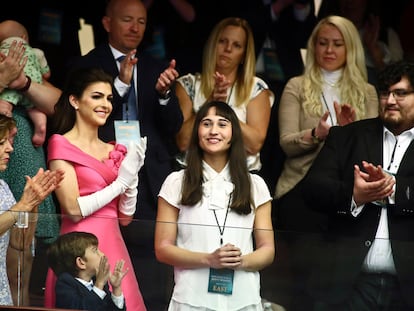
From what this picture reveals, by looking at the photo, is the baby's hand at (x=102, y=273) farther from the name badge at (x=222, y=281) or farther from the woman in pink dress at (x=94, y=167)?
→ the name badge at (x=222, y=281)

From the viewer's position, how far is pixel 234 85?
8.80 m

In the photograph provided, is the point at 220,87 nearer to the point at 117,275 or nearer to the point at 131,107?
the point at 131,107

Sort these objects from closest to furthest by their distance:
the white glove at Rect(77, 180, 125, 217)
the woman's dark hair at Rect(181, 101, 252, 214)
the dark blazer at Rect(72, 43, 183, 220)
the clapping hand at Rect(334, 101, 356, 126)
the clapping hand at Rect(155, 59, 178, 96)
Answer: the woman's dark hair at Rect(181, 101, 252, 214)
the white glove at Rect(77, 180, 125, 217)
the clapping hand at Rect(155, 59, 178, 96)
the dark blazer at Rect(72, 43, 183, 220)
the clapping hand at Rect(334, 101, 356, 126)

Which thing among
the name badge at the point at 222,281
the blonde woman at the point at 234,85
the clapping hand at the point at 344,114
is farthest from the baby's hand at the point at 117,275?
the clapping hand at the point at 344,114

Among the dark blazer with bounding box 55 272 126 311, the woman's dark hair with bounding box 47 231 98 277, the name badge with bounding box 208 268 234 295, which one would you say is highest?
the woman's dark hair with bounding box 47 231 98 277

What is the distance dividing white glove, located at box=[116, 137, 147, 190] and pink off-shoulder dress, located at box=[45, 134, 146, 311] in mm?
92

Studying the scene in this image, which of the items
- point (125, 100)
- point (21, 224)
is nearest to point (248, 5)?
point (125, 100)

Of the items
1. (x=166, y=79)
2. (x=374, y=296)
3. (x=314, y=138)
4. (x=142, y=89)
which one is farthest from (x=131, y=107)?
(x=374, y=296)

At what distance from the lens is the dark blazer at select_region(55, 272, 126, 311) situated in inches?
283

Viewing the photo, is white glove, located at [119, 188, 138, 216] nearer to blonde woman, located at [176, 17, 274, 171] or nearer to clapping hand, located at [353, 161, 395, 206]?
blonde woman, located at [176, 17, 274, 171]

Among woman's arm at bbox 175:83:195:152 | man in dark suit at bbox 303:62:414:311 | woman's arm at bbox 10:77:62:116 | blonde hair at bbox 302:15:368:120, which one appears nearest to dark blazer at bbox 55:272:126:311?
man in dark suit at bbox 303:62:414:311

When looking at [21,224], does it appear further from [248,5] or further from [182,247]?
[248,5]

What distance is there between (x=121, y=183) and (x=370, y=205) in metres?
1.34

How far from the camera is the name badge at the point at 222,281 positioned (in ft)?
23.7
